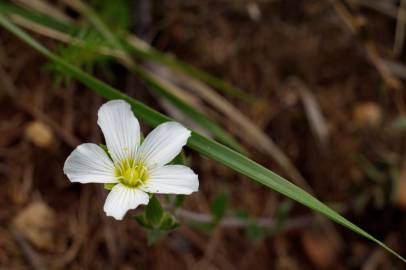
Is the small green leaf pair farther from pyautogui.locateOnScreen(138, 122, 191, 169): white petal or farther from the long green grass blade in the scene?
the long green grass blade

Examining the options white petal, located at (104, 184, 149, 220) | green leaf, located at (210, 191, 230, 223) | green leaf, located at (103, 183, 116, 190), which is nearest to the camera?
white petal, located at (104, 184, 149, 220)

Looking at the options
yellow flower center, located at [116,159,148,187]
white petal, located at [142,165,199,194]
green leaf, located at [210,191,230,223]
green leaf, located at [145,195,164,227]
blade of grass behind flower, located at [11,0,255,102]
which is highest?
blade of grass behind flower, located at [11,0,255,102]

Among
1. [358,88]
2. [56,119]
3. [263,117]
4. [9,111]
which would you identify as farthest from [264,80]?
[9,111]

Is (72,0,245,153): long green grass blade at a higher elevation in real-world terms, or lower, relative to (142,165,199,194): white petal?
higher

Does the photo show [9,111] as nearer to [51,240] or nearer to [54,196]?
[54,196]

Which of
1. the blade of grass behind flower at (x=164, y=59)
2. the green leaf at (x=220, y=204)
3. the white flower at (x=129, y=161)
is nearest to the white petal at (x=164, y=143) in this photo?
the white flower at (x=129, y=161)

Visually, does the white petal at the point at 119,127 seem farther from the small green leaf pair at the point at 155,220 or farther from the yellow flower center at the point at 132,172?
the small green leaf pair at the point at 155,220

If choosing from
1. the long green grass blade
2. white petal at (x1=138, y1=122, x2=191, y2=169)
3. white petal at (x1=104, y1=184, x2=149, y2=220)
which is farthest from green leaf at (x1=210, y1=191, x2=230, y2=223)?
white petal at (x1=104, y1=184, x2=149, y2=220)
